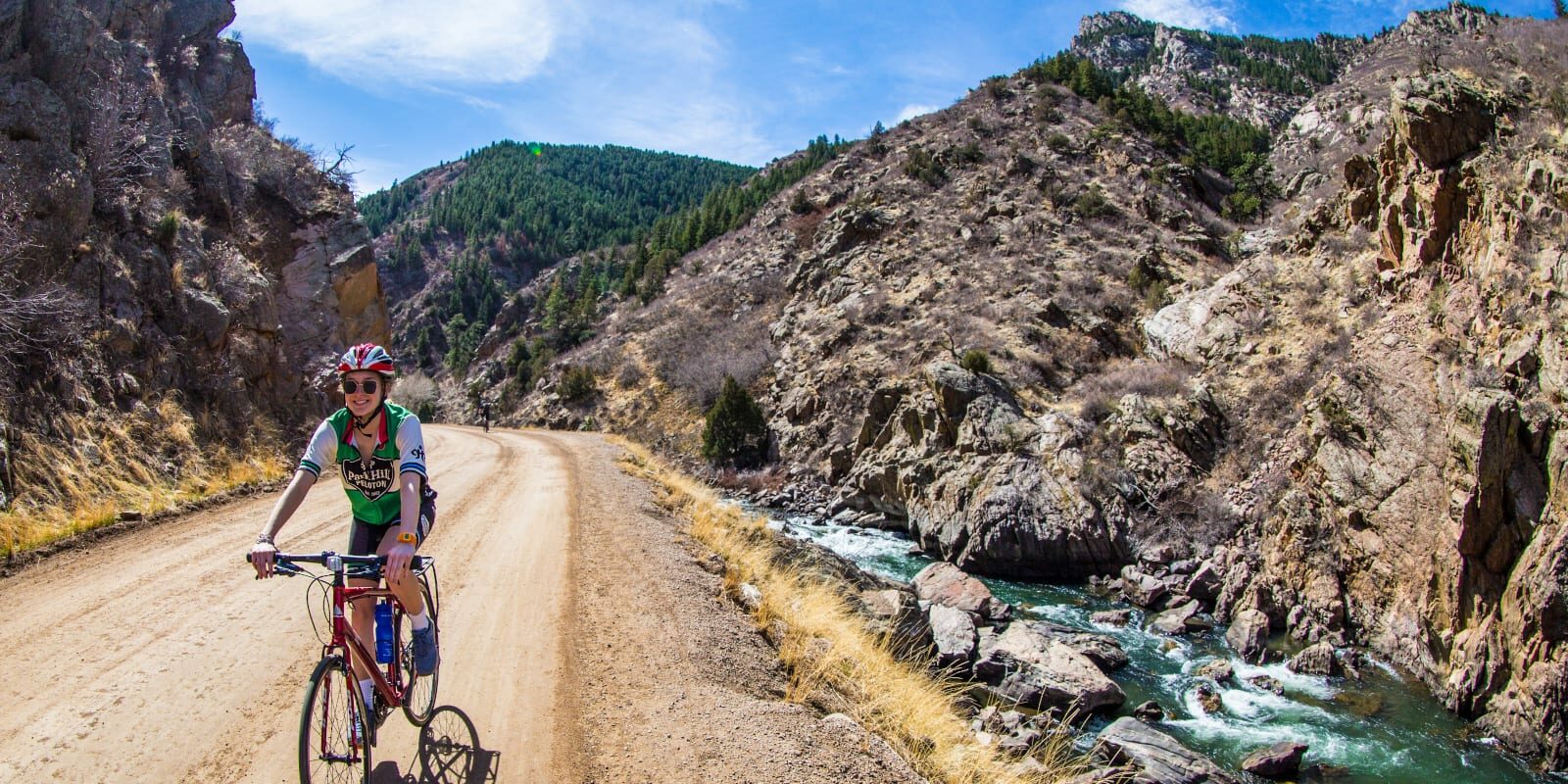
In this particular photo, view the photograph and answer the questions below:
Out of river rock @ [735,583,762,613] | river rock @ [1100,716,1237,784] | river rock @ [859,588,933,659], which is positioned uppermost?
river rock @ [735,583,762,613]

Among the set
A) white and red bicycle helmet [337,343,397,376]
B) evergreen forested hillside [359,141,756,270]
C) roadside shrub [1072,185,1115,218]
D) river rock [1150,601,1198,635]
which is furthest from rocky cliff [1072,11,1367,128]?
white and red bicycle helmet [337,343,397,376]

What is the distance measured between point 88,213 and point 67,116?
5.72 feet

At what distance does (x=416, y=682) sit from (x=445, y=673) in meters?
1.19

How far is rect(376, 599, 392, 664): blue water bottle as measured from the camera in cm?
402

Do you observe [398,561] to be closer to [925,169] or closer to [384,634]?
[384,634]

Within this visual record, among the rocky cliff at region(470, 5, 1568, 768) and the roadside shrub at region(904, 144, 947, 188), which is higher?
the roadside shrub at region(904, 144, 947, 188)

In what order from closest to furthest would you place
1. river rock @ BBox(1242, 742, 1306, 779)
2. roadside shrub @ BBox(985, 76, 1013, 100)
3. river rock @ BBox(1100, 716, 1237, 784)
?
river rock @ BBox(1100, 716, 1237, 784), river rock @ BBox(1242, 742, 1306, 779), roadside shrub @ BBox(985, 76, 1013, 100)

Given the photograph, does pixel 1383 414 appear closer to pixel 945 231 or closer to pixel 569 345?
pixel 945 231

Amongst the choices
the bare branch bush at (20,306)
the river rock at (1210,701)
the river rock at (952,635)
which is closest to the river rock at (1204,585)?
the river rock at (1210,701)

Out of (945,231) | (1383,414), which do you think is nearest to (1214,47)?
(945,231)

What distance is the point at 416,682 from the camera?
4480 mm

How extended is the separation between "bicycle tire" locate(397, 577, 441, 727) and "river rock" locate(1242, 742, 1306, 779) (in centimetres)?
1055

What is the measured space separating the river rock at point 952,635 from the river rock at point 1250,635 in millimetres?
5406

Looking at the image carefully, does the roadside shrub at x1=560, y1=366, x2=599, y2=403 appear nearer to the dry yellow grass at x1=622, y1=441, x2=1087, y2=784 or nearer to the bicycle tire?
the dry yellow grass at x1=622, y1=441, x2=1087, y2=784
